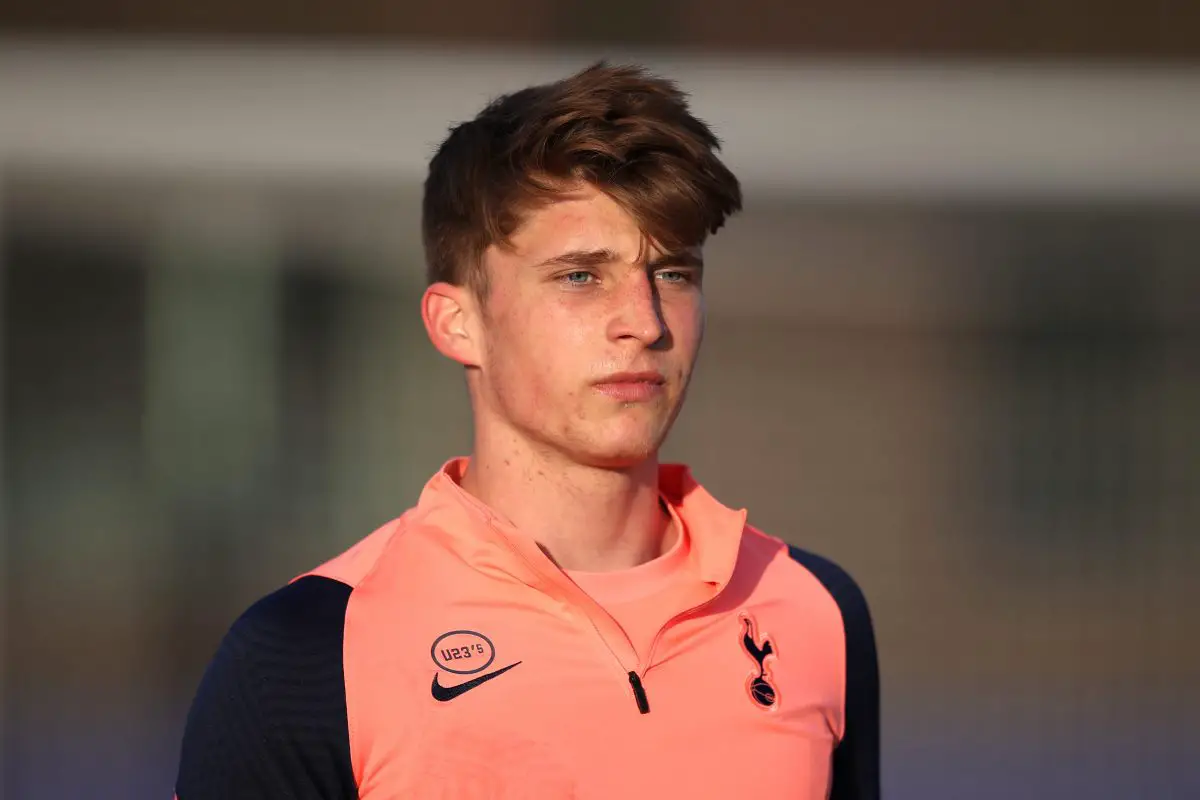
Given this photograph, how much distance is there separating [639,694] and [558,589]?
0.39 feet

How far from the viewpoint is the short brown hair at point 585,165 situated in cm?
117

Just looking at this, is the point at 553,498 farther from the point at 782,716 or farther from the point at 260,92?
the point at 260,92

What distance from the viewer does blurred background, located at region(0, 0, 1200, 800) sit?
3.00 m

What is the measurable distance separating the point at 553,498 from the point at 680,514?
Answer: 7.4 inches

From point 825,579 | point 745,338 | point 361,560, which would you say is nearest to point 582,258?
point 361,560

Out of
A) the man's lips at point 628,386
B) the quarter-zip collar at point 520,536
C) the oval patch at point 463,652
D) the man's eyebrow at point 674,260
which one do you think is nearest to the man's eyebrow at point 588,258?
the man's eyebrow at point 674,260

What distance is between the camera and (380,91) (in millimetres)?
2949

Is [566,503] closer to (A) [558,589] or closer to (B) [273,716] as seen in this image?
(A) [558,589]

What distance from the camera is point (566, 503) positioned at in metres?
1.22

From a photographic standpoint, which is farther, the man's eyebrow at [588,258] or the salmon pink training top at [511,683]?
the man's eyebrow at [588,258]

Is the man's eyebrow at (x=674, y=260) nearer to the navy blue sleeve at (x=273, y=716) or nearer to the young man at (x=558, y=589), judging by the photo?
the young man at (x=558, y=589)

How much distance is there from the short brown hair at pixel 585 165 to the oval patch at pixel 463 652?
34cm

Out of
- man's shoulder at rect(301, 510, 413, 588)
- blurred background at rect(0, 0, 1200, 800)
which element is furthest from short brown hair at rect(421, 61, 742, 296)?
blurred background at rect(0, 0, 1200, 800)

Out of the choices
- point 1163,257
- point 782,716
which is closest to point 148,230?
point 782,716
